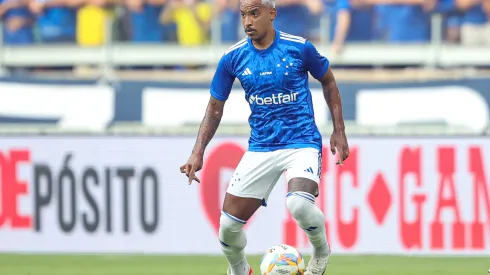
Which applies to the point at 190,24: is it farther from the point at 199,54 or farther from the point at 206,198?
the point at 206,198

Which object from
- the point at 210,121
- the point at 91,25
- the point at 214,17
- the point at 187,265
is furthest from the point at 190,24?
the point at 210,121

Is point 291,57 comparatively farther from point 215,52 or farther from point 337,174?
point 215,52

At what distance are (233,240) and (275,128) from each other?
Answer: 987mm

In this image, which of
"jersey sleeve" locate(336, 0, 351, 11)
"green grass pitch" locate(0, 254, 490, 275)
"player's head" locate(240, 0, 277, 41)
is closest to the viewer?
"player's head" locate(240, 0, 277, 41)

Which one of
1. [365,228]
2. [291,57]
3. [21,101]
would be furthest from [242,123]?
[291,57]

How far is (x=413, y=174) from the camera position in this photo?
1370 cm

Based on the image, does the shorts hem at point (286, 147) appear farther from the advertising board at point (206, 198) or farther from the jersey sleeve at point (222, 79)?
the advertising board at point (206, 198)

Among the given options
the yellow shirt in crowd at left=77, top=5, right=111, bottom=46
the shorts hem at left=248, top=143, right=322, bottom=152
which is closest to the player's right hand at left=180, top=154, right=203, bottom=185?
the shorts hem at left=248, top=143, right=322, bottom=152

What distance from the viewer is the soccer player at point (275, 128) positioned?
873cm

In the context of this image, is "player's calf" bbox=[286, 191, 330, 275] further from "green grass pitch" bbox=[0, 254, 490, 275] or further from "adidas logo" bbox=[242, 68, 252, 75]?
"green grass pitch" bbox=[0, 254, 490, 275]

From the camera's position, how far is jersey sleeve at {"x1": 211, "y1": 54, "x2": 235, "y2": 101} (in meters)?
8.89

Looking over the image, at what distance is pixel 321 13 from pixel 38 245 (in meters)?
4.90

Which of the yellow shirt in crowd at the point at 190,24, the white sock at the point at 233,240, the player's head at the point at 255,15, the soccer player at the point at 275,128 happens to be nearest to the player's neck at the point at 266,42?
the soccer player at the point at 275,128

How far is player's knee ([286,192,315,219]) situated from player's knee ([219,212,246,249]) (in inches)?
19.5
